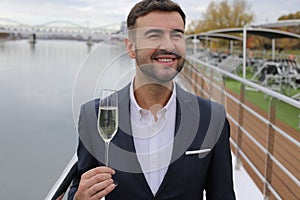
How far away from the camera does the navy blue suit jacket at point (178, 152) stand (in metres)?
0.78

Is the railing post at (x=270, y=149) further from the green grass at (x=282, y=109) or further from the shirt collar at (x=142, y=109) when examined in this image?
the green grass at (x=282, y=109)

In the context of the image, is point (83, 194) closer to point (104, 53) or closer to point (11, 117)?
point (104, 53)

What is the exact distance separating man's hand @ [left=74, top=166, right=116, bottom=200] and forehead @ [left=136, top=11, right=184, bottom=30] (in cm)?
27

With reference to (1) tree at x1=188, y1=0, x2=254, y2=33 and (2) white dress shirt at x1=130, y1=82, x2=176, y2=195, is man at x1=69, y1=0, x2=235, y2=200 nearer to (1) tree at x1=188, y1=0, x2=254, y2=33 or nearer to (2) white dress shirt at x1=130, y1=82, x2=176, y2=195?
(2) white dress shirt at x1=130, y1=82, x2=176, y2=195

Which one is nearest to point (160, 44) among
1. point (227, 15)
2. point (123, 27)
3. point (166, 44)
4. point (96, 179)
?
point (166, 44)

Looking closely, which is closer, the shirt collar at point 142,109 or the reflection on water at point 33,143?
the shirt collar at point 142,109

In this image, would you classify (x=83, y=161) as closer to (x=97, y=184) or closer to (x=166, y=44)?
(x=97, y=184)

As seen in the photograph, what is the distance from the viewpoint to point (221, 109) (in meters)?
0.84

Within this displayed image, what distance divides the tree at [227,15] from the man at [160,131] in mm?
27122

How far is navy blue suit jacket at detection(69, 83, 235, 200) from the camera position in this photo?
78cm

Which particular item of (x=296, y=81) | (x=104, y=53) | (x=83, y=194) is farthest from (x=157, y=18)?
(x=296, y=81)

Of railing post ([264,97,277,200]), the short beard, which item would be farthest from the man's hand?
railing post ([264,97,277,200])

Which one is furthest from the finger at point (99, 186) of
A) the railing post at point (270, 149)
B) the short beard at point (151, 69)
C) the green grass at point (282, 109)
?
the green grass at point (282, 109)

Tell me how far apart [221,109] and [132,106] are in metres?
0.19
